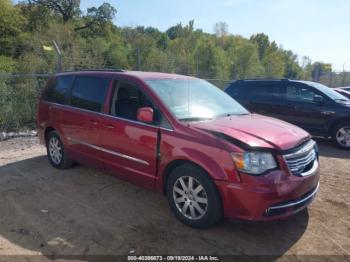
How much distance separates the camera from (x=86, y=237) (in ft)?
12.5

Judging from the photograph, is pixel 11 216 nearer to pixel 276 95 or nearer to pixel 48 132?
pixel 48 132

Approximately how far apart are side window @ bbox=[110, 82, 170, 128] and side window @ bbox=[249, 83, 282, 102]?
18.3 feet

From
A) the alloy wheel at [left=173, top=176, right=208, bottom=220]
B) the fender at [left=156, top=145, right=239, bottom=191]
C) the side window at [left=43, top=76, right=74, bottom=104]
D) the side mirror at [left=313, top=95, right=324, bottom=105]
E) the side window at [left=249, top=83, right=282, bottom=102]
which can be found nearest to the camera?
the fender at [left=156, top=145, right=239, bottom=191]

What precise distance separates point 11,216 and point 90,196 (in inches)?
41.5

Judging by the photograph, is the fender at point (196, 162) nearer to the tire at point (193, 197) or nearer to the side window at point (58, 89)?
the tire at point (193, 197)

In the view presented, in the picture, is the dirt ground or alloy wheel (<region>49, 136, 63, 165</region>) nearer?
the dirt ground

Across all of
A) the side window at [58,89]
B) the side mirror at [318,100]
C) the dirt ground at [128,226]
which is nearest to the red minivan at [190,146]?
the side window at [58,89]

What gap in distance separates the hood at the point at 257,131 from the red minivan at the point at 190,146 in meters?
0.01

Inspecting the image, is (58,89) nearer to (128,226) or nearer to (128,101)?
(128,101)

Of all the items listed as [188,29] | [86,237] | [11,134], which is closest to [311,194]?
[86,237]

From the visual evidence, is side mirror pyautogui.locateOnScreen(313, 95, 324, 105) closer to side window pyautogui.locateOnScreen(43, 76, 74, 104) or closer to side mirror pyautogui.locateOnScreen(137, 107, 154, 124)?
side mirror pyautogui.locateOnScreen(137, 107, 154, 124)

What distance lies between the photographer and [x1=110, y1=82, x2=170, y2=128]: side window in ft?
14.9

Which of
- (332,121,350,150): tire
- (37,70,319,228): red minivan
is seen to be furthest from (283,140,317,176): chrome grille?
(332,121,350,150): tire

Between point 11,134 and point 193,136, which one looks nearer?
point 193,136
